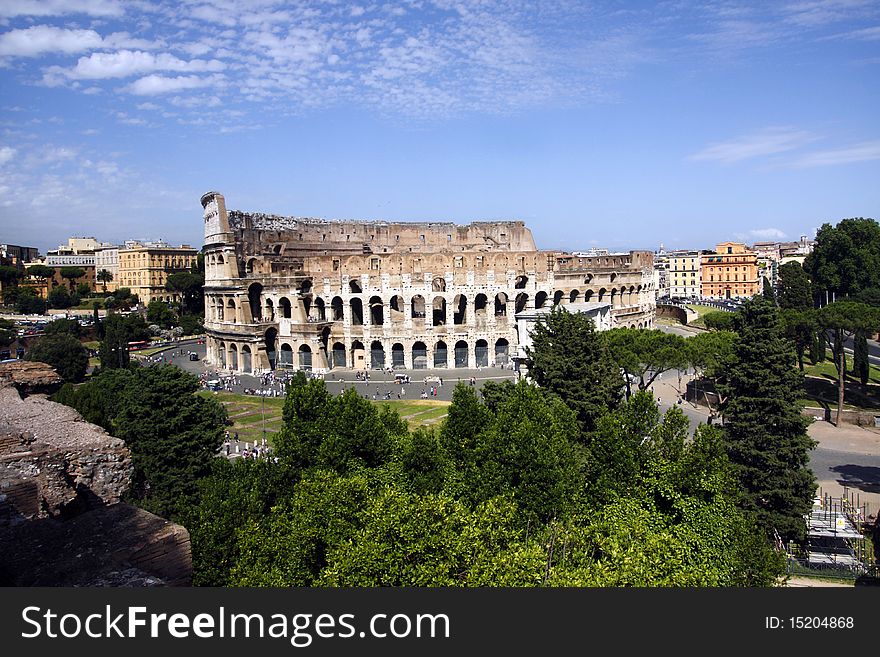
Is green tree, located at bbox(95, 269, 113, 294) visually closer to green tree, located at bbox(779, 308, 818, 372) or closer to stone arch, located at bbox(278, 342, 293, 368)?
stone arch, located at bbox(278, 342, 293, 368)

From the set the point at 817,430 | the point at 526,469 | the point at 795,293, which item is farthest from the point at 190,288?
the point at 526,469

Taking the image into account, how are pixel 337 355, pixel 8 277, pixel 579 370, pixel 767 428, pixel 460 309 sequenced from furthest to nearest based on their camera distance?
pixel 8 277 → pixel 460 309 → pixel 337 355 → pixel 579 370 → pixel 767 428

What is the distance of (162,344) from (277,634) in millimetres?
79390

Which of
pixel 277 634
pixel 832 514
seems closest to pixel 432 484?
pixel 277 634

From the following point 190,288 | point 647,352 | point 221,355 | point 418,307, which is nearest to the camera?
point 647,352

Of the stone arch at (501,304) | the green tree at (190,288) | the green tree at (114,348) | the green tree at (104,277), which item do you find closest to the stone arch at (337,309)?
the stone arch at (501,304)

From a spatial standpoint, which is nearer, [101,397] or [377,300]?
[101,397]

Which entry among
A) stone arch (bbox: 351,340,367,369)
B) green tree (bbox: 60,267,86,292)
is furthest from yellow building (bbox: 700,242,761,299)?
green tree (bbox: 60,267,86,292)

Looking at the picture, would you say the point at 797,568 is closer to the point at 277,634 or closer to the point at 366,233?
the point at 277,634

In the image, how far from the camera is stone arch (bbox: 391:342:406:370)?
195 ft

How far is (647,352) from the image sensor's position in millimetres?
37188

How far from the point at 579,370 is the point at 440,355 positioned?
29763 millimetres

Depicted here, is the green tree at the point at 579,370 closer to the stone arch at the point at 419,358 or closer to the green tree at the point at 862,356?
the green tree at the point at 862,356

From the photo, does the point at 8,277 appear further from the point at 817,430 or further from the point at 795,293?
the point at 817,430
